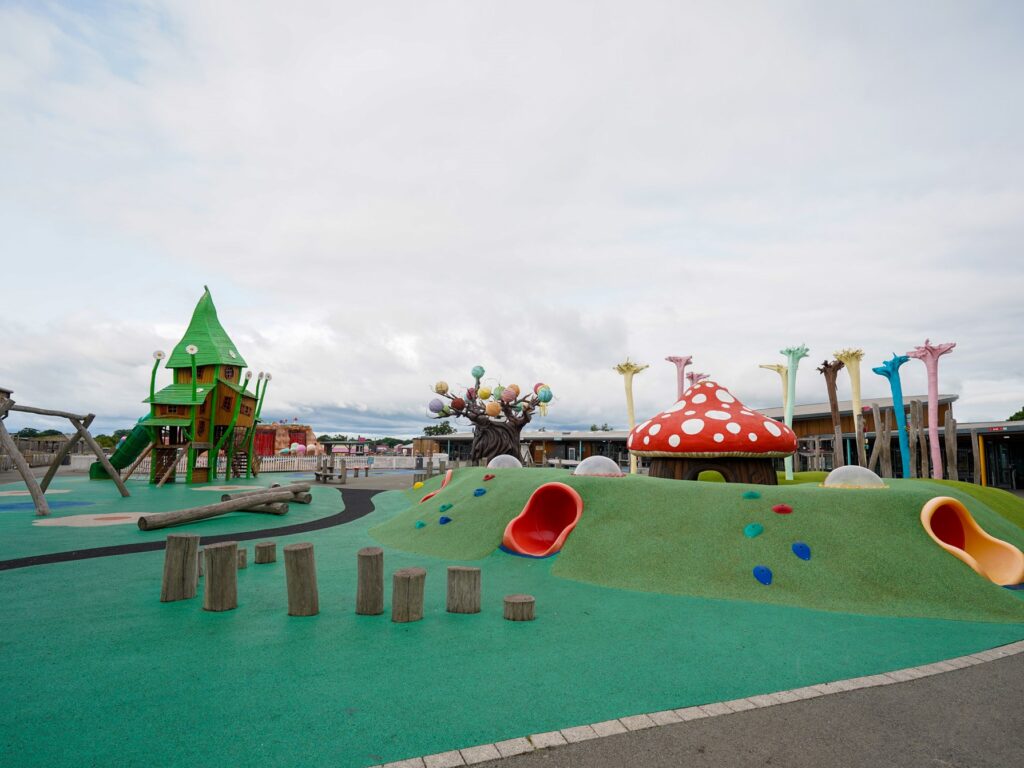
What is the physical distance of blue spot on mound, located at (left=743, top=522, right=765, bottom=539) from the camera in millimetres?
7871

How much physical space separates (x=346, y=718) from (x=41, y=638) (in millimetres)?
3802

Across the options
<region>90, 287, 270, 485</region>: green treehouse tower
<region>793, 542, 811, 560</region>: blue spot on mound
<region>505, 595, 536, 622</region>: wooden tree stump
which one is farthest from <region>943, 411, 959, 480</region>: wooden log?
<region>90, 287, 270, 485</region>: green treehouse tower

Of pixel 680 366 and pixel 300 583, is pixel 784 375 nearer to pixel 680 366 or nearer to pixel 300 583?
pixel 680 366

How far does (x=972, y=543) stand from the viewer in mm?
8297

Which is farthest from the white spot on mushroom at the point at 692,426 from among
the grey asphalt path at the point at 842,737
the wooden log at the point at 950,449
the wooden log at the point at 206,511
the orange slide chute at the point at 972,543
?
the wooden log at the point at 206,511

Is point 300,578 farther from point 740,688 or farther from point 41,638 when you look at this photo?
point 740,688

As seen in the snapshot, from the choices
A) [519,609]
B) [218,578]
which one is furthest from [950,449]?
[218,578]

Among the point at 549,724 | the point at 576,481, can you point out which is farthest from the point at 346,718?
the point at 576,481

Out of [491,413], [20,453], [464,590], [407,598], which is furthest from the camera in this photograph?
[491,413]

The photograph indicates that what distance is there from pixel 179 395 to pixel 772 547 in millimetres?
25988

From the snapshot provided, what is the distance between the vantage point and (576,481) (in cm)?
991

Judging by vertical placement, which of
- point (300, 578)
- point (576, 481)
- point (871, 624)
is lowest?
point (871, 624)

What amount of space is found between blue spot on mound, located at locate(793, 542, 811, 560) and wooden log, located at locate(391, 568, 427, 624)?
517cm

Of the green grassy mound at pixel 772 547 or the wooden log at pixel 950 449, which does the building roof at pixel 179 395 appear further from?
the wooden log at pixel 950 449
